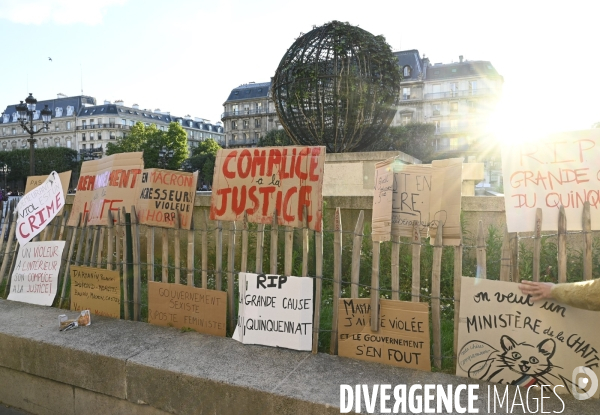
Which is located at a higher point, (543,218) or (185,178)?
(185,178)

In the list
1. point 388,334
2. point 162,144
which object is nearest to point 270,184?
point 388,334

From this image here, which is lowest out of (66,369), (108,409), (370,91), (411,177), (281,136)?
(108,409)

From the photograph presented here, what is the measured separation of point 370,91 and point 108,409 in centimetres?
630

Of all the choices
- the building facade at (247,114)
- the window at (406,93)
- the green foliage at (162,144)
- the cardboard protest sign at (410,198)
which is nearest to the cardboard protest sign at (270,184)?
the cardboard protest sign at (410,198)

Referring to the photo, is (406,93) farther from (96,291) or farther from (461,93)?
(96,291)

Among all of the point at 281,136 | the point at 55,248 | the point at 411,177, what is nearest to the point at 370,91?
the point at 411,177

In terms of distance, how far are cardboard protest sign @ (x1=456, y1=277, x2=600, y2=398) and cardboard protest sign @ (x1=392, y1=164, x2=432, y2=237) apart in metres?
0.56

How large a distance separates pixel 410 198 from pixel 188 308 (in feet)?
6.94

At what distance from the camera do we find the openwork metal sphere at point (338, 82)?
25.7ft

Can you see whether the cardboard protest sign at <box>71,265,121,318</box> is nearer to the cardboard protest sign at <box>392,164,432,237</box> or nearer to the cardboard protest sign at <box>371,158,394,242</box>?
the cardboard protest sign at <box>371,158,394,242</box>

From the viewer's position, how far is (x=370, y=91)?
7.94 metres

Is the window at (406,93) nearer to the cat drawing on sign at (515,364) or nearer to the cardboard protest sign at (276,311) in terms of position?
the cardboard protest sign at (276,311)

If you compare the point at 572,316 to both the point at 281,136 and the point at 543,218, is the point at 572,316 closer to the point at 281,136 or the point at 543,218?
the point at 543,218

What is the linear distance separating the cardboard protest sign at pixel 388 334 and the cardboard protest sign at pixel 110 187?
243 centimetres
